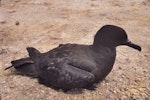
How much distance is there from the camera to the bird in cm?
414

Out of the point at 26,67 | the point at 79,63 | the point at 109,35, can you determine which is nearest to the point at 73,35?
the point at 26,67

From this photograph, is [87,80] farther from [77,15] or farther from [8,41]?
[77,15]

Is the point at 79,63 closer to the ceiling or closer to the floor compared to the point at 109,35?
closer to the floor

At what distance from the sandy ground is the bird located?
0.14 metres

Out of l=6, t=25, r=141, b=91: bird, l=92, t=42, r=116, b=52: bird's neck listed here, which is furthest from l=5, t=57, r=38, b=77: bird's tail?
l=92, t=42, r=116, b=52: bird's neck

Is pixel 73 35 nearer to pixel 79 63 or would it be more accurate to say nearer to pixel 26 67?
pixel 26 67

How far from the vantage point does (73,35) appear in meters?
6.29

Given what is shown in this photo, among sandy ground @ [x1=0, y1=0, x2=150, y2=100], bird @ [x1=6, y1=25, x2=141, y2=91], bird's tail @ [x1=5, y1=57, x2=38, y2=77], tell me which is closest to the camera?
bird @ [x1=6, y1=25, x2=141, y2=91]

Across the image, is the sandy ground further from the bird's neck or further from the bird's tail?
the bird's neck

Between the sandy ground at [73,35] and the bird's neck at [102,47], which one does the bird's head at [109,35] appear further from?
the sandy ground at [73,35]

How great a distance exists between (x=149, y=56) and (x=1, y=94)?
8.21 feet

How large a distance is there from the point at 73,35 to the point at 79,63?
214 cm

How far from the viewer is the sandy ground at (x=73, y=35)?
433cm

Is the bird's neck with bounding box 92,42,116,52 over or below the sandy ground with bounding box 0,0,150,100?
over
